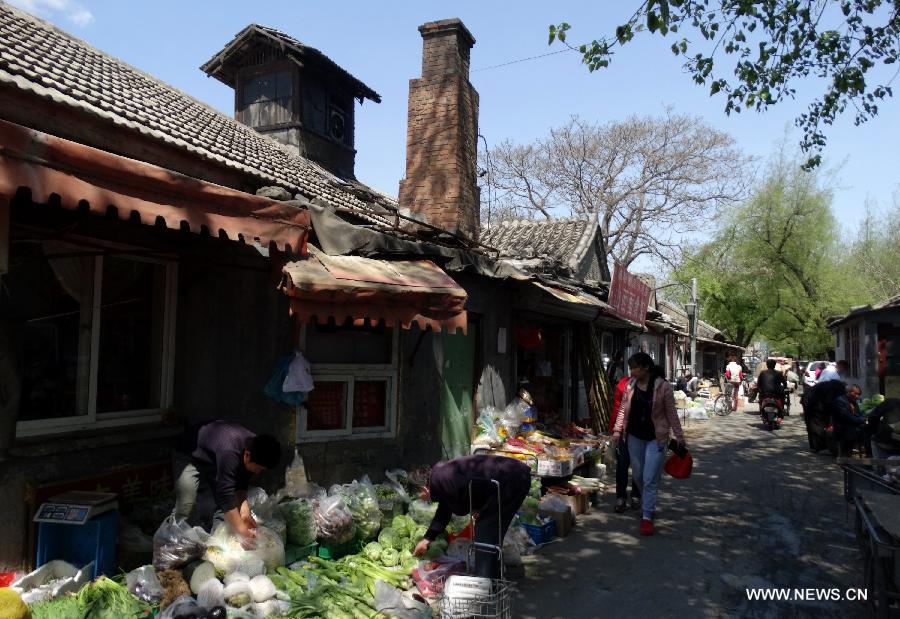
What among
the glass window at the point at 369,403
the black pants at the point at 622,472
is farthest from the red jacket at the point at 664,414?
the glass window at the point at 369,403

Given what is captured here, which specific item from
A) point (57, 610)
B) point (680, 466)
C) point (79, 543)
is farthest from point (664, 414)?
point (57, 610)

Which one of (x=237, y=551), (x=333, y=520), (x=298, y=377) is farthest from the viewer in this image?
(x=298, y=377)

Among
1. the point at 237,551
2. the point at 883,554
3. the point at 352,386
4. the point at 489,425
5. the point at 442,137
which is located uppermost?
the point at 442,137

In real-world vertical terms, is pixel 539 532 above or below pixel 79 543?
below

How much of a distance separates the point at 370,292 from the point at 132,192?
1.96 metres

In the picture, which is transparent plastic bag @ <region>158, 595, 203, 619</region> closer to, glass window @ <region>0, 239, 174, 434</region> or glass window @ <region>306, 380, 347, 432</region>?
glass window @ <region>0, 239, 174, 434</region>

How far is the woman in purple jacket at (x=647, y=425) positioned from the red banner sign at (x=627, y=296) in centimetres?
426

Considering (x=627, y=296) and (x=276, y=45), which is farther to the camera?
(x=276, y=45)

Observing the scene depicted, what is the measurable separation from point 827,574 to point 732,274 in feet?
104

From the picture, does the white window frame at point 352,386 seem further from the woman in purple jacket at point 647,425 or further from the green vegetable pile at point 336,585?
the woman in purple jacket at point 647,425

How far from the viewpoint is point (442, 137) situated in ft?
38.6

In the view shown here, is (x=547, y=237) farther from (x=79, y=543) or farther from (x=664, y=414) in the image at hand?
(x=79, y=543)

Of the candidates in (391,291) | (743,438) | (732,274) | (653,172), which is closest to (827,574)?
(391,291)

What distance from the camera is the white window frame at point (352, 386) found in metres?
6.10
